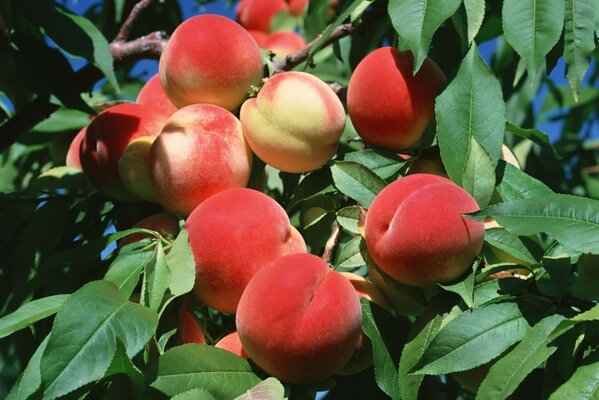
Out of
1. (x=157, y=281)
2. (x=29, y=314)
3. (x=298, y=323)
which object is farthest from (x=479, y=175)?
(x=29, y=314)

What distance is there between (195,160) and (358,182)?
0.21m

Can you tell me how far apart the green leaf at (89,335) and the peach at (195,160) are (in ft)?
0.76

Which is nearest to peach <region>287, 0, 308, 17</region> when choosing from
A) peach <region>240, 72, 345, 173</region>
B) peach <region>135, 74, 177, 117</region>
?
peach <region>135, 74, 177, 117</region>

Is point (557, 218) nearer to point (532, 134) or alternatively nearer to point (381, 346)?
point (381, 346)

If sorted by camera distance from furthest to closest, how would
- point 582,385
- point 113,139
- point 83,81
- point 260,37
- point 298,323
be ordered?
point 260,37, point 83,81, point 113,139, point 298,323, point 582,385

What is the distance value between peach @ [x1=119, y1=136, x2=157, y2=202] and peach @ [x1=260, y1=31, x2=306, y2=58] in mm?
940

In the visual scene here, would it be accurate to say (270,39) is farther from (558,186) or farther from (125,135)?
(125,135)

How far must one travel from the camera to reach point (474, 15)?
98cm

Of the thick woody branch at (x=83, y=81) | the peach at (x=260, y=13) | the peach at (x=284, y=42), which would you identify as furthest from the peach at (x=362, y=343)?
the peach at (x=260, y=13)

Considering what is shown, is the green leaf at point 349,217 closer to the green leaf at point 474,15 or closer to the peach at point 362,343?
the peach at point 362,343

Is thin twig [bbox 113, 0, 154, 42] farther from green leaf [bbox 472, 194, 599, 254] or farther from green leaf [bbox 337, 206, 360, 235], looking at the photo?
green leaf [bbox 472, 194, 599, 254]

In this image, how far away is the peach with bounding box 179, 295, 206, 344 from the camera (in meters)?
0.90

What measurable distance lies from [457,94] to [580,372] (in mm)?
382

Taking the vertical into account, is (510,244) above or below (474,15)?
below
